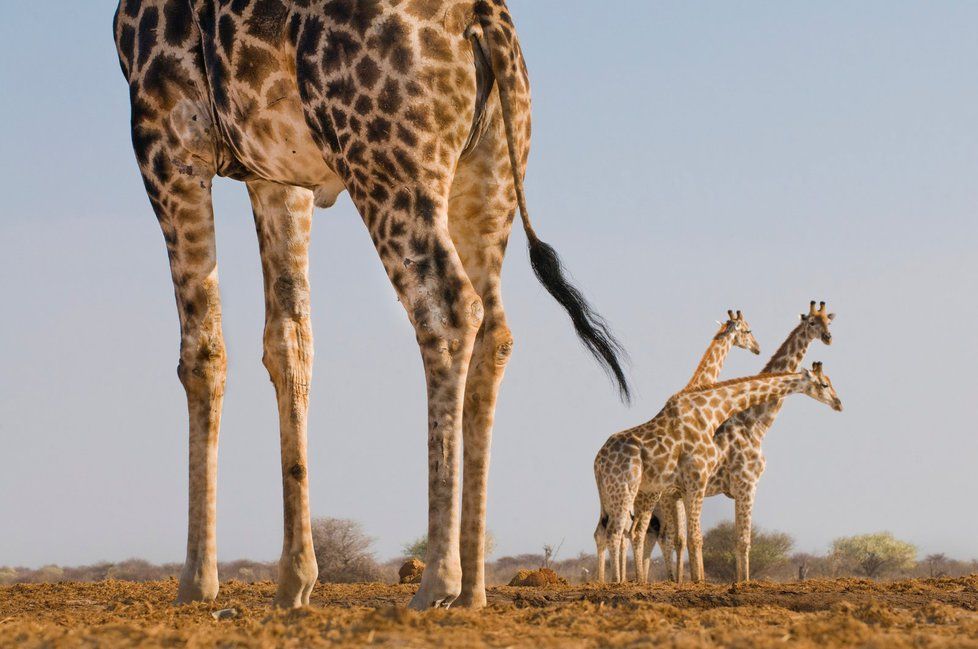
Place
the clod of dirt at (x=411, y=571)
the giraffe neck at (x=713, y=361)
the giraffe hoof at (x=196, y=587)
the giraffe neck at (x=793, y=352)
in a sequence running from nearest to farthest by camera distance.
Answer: the giraffe hoof at (x=196, y=587), the clod of dirt at (x=411, y=571), the giraffe neck at (x=713, y=361), the giraffe neck at (x=793, y=352)

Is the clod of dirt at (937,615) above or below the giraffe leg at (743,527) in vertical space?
below

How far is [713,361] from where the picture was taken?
62.3ft

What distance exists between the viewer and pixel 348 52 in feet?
20.1

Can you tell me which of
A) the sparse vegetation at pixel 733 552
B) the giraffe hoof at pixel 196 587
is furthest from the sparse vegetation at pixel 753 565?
the giraffe hoof at pixel 196 587

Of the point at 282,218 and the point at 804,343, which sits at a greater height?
the point at 804,343

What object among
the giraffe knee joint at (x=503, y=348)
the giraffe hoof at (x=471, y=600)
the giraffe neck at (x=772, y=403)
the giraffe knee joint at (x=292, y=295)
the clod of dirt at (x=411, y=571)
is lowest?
the giraffe hoof at (x=471, y=600)

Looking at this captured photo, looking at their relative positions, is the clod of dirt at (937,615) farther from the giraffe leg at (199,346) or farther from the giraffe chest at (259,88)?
the giraffe leg at (199,346)

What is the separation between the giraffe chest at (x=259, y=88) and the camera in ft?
21.5

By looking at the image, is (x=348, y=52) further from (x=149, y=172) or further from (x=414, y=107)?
(x=149, y=172)

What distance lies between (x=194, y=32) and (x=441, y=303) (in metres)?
2.82

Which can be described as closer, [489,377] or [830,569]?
[489,377]

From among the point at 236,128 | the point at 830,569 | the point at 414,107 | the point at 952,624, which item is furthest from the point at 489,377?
the point at 830,569

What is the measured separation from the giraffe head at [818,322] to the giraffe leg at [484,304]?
522 inches

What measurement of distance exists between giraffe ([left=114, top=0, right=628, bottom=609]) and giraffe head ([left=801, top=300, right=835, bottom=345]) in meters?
12.4
